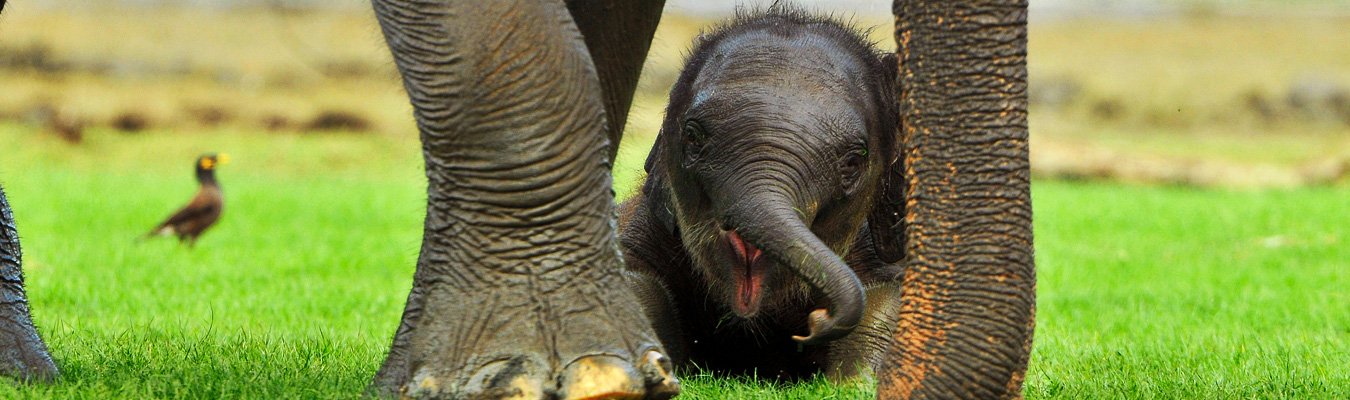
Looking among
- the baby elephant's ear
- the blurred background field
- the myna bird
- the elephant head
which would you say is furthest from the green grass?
the baby elephant's ear

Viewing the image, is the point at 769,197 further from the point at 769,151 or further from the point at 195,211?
the point at 195,211

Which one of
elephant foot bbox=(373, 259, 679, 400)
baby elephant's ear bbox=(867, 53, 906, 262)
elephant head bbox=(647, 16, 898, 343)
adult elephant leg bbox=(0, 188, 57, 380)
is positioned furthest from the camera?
baby elephant's ear bbox=(867, 53, 906, 262)

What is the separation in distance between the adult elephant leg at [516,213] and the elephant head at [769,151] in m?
0.80

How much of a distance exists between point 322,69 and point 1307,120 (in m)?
15.5

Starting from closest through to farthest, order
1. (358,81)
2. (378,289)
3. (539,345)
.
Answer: (539,345) → (378,289) → (358,81)

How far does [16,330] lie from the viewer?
488 centimetres

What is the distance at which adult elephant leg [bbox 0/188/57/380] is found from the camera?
4.82 metres

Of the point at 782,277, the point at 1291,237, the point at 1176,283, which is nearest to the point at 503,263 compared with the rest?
the point at 782,277

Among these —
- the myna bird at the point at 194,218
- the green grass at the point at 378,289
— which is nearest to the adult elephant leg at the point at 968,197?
the green grass at the point at 378,289

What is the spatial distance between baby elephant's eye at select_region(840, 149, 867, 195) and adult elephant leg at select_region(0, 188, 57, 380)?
2503mm

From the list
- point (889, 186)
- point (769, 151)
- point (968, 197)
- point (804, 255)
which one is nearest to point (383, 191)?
point (889, 186)

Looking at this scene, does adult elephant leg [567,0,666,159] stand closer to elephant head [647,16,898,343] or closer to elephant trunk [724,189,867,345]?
elephant head [647,16,898,343]

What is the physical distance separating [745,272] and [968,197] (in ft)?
5.51

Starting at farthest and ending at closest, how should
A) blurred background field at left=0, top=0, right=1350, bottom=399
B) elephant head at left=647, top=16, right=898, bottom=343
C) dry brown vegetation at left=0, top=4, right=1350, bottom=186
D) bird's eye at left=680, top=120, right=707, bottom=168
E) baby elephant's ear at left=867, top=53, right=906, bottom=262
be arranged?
dry brown vegetation at left=0, top=4, right=1350, bottom=186 → blurred background field at left=0, top=0, right=1350, bottom=399 → baby elephant's ear at left=867, top=53, right=906, bottom=262 → bird's eye at left=680, top=120, right=707, bottom=168 → elephant head at left=647, top=16, right=898, bottom=343
